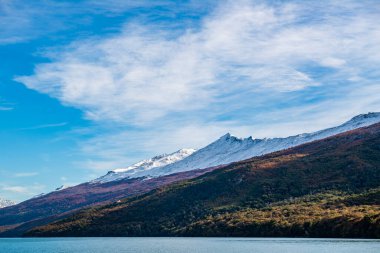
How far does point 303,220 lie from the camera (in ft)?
433

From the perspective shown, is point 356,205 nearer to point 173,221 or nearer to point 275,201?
point 275,201

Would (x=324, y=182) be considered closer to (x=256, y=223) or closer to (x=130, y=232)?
(x=256, y=223)

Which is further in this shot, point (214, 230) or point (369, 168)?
point (369, 168)

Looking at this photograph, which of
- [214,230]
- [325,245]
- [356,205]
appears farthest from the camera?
[214,230]

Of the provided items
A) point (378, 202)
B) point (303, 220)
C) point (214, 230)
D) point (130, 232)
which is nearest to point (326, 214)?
point (303, 220)

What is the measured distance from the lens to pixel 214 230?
520 feet

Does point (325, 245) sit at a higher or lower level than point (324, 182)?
lower

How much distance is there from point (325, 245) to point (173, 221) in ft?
320

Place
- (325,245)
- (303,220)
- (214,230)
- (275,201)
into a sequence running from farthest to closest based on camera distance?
(275,201) → (214,230) → (303,220) → (325,245)

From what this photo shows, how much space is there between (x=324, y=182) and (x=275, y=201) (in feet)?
71.6

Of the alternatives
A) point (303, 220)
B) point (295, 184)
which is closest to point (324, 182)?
point (295, 184)

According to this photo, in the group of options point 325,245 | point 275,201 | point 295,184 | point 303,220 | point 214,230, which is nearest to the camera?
point 325,245

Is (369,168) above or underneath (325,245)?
above

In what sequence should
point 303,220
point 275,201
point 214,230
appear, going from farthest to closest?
1. point 275,201
2. point 214,230
3. point 303,220
